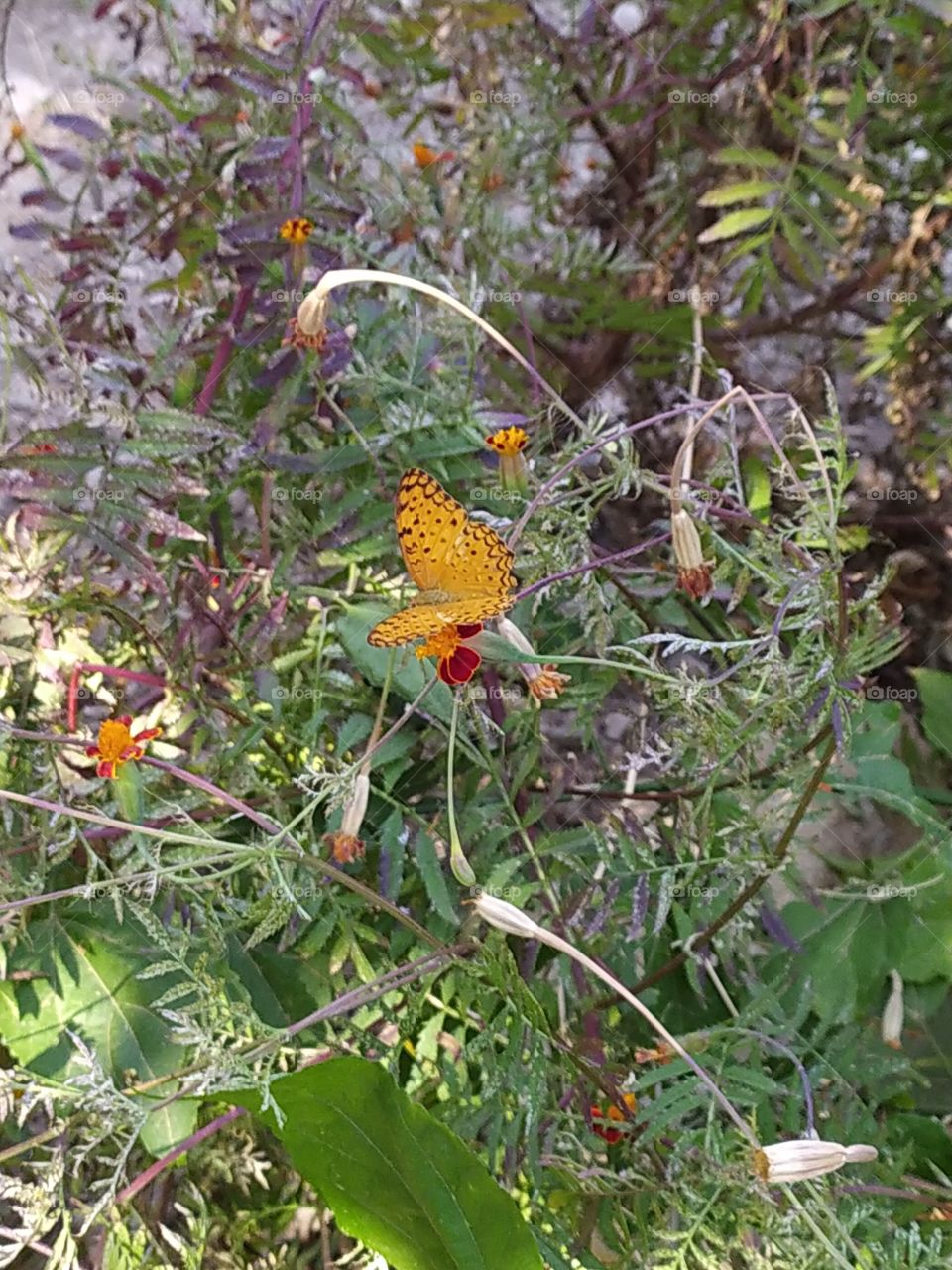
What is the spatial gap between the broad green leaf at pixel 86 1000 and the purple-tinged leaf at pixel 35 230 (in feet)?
1.52

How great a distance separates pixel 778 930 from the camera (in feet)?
2.03

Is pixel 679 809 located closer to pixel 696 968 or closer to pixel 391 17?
pixel 696 968

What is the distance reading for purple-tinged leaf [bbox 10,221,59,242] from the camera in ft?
2.41

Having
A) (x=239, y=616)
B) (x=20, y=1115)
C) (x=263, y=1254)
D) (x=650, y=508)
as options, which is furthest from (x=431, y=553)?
(x=650, y=508)

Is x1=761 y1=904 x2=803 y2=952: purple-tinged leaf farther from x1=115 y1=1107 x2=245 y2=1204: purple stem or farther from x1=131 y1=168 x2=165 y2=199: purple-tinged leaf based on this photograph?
x1=131 y1=168 x2=165 y2=199: purple-tinged leaf

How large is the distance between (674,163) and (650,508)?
32 centimetres

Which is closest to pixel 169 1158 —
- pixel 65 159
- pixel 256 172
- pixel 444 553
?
pixel 444 553

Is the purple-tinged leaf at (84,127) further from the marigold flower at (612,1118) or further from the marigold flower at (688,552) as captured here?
the marigold flower at (612,1118)

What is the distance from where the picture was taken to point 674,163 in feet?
3.20

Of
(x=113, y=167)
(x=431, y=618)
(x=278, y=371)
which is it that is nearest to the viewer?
(x=431, y=618)

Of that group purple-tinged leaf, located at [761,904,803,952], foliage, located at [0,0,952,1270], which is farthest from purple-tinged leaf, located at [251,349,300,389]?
purple-tinged leaf, located at [761,904,803,952]

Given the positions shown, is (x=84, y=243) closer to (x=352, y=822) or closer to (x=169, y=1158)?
(x=352, y=822)

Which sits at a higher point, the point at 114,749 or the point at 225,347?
the point at 225,347

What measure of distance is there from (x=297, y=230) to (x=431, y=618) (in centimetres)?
31
